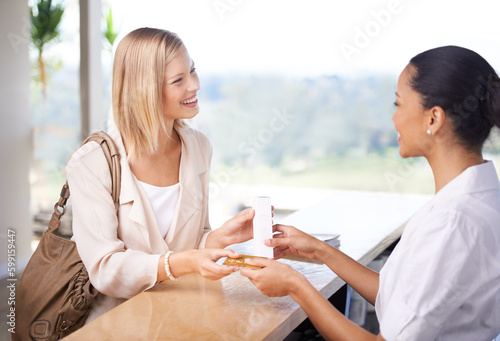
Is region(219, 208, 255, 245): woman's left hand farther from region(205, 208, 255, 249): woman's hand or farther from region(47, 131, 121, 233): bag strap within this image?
region(47, 131, 121, 233): bag strap

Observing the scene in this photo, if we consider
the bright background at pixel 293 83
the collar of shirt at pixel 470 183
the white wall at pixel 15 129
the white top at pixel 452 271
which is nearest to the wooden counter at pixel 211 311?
the white top at pixel 452 271

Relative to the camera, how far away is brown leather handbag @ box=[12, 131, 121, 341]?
1.82 metres

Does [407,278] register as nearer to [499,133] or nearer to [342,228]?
[499,133]

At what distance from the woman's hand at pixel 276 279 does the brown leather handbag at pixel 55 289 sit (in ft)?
2.05

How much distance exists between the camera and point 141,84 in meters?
2.03

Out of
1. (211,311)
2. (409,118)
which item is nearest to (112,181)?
(211,311)

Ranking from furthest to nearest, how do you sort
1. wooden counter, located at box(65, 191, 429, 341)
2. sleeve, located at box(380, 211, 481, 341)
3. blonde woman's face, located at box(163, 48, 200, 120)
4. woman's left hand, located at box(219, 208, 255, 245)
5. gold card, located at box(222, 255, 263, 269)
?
blonde woman's face, located at box(163, 48, 200, 120), woman's left hand, located at box(219, 208, 255, 245), gold card, located at box(222, 255, 263, 269), wooden counter, located at box(65, 191, 429, 341), sleeve, located at box(380, 211, 481, 341)

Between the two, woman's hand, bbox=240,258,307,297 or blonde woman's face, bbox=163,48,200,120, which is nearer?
woman's hand, bbox=240,258,307,297

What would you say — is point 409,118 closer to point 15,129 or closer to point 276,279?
point 276,279

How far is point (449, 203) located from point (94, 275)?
3.80ft

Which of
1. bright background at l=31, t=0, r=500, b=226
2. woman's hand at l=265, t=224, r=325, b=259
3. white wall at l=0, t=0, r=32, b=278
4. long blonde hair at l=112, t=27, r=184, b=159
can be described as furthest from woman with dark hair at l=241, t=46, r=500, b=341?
bright background at l=31, t=0, r=500, b=226

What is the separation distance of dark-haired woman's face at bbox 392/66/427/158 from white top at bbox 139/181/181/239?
0.94 m

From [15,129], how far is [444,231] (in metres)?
4.07

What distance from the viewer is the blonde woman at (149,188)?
178 centimetres
